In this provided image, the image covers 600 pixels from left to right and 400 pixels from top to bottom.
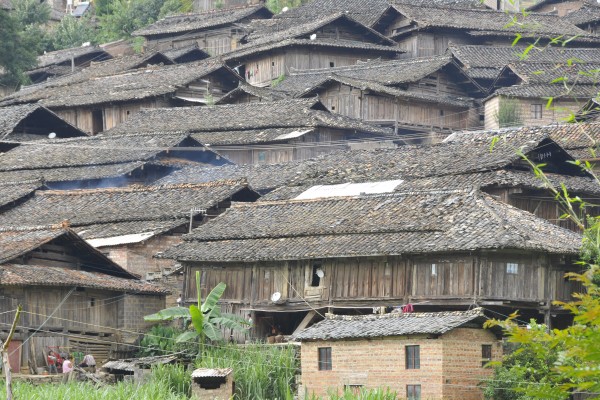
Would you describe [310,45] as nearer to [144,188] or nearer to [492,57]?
[492,57]

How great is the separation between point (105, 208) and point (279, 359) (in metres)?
12.1

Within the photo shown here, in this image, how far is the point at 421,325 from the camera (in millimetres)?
24750

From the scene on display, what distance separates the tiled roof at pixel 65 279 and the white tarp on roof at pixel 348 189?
4.89 m

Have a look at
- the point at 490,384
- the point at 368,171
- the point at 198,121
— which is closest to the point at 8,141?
the point at 198,121

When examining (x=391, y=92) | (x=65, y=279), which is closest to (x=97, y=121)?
(x=391, y=92)

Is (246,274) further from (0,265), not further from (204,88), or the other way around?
(204,88)

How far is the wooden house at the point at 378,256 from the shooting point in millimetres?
27625

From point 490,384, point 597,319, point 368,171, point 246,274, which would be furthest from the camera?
point 368,171

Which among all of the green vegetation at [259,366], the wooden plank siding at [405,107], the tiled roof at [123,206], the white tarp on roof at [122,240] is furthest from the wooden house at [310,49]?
the green vegetation at [259,366]

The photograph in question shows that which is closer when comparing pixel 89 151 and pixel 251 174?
pixel 251 174

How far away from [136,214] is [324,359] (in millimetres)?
11680

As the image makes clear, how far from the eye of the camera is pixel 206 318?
2894 cm

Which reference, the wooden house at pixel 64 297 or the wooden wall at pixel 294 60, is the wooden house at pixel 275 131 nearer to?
the wooden wall at pixel 294 60

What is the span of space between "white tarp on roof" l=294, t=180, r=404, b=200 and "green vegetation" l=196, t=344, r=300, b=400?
267 inches
